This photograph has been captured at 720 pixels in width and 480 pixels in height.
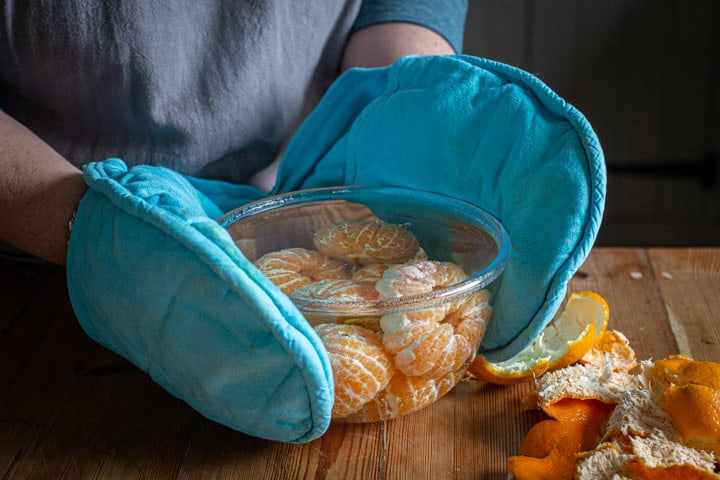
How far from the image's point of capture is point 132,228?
485 millimetres

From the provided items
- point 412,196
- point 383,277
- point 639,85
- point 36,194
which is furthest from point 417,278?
point 639,85

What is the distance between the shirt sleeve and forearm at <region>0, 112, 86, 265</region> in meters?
0.39

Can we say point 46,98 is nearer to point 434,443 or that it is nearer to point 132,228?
point 132,228

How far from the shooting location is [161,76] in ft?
2.33

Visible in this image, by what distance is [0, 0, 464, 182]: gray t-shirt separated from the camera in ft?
2.20

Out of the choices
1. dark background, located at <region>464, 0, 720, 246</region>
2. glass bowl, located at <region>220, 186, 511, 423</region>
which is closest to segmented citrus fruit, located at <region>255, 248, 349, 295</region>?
glass bowl, located at <region>220, 186, 511, 423</region>

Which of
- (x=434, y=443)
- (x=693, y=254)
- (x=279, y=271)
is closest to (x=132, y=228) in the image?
(x=279, y=271)

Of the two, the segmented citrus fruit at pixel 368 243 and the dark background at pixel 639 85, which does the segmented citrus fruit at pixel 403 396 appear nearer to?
the segmented citrus fruit at pixel 368 243

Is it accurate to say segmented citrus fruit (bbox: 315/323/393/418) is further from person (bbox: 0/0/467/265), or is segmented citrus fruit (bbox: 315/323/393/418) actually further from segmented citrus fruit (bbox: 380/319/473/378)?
person (bbox: 0/0/467/265)

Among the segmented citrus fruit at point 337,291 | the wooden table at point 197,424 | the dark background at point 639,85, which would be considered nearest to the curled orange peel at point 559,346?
the wooden table at point 197,424

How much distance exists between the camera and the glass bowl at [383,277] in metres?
0.52

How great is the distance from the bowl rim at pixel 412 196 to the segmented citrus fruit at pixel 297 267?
51 mm

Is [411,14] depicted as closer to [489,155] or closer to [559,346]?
[489,155]

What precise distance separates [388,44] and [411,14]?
0.06 m
